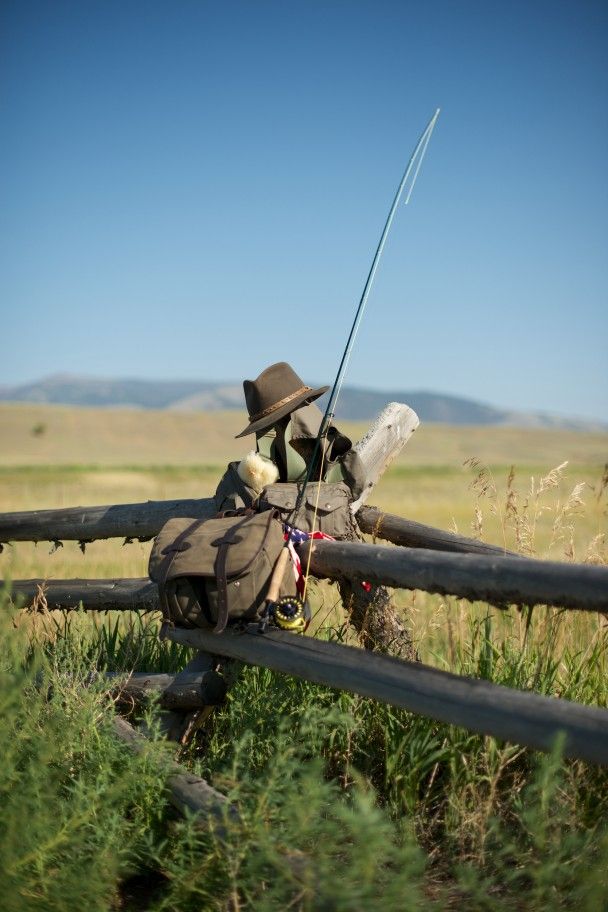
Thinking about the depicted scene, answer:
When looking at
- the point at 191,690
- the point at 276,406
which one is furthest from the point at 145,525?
the point at 191,690

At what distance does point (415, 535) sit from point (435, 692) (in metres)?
1.38

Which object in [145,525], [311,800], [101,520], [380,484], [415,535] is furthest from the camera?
[380,484]

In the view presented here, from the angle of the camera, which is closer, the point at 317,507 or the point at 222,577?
the point at 222,577

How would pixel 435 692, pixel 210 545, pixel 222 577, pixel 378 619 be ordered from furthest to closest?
pixel 378 619
pixel 210 545
pixel 222 577
pixel 435 692

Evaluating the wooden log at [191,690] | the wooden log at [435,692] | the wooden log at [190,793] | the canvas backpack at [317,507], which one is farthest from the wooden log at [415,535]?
the wooden log at [190,793]

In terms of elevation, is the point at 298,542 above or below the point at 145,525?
above

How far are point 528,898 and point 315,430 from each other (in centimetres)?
212

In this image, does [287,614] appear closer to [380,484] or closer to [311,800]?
[311,800]

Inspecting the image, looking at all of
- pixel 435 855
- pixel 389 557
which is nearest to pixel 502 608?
pixel 389 557

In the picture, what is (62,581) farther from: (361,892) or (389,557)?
(361,892)

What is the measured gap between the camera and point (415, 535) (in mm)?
4008

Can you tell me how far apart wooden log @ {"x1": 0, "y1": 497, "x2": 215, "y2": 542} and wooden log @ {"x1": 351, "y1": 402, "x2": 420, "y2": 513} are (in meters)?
0.74

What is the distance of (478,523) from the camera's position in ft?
13.7

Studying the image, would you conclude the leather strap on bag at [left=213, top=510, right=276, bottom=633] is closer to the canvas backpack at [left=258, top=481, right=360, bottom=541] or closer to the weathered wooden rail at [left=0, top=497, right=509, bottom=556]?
the canvas backpack at [left=258, top=481, right=360, bottom=541]
